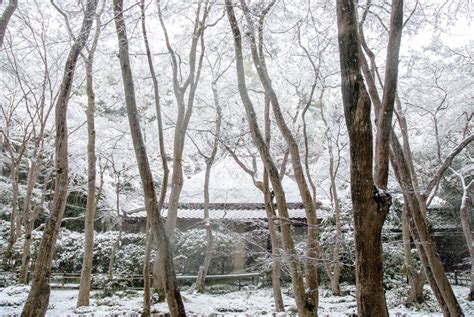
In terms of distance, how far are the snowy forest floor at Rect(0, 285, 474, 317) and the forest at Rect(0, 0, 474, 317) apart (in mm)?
79

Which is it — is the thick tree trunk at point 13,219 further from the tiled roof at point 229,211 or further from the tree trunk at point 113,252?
the tiled roof at point 229,211

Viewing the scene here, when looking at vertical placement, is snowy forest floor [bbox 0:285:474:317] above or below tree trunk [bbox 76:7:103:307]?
below

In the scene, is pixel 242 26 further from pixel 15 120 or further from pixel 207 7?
pixel 15 120

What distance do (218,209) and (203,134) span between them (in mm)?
3403

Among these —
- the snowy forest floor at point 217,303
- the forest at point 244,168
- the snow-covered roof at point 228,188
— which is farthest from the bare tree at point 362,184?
the snow-covered roof at point 228,188

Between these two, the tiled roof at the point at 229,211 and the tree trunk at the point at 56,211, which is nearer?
the tree trunk at the point at 56,211

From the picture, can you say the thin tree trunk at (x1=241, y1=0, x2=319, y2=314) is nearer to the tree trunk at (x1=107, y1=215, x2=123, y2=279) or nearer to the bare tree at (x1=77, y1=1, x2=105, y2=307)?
the bare tree at (x1=77, y1=1, x2=105, y2=307)

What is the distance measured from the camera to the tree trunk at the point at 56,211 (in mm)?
5871

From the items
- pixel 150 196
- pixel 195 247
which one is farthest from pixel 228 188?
pixel 150 196

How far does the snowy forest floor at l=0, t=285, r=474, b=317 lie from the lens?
979 cm

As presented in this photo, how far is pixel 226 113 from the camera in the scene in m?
15.3

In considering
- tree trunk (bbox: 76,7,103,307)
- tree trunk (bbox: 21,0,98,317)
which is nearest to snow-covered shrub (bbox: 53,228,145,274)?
tree trunk (bbox: 76,7,103,307)

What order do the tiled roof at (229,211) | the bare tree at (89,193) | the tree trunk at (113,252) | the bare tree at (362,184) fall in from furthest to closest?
the tiled roof at (229,211) → the tree trunk at (113,252) → the bare tree at (89,193) → the bare tree at (362,184)

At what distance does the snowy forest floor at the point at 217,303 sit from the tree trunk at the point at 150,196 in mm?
3788
